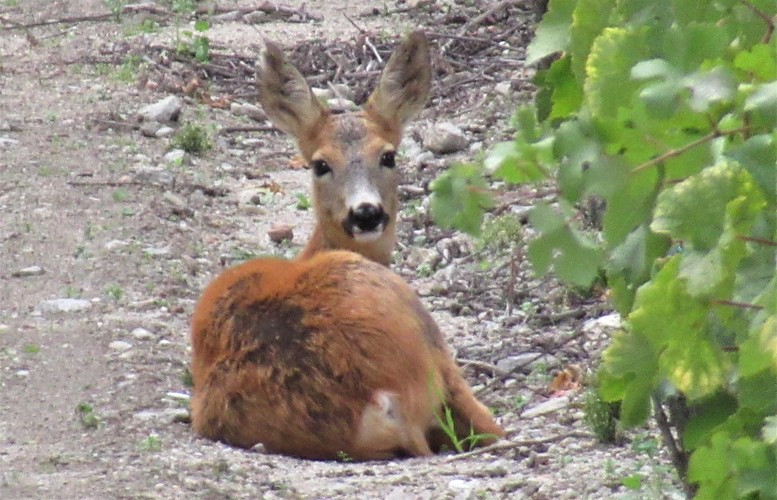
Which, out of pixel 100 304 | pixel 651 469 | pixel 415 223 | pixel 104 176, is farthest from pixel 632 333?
pixel 104 176

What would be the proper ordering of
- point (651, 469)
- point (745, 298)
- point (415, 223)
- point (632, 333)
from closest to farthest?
point (745, 298) → point (632, 333) → point (651, 469) → point (415, 223)

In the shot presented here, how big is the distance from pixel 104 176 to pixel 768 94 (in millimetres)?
8746

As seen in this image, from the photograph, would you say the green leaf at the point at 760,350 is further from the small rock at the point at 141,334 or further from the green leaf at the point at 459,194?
the small rock at the point at 141,334

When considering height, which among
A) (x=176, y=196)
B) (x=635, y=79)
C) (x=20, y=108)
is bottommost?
(x=635, y=79)

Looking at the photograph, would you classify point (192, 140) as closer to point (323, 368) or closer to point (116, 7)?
point (116, 7)

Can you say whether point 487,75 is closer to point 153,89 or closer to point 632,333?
point 153,89

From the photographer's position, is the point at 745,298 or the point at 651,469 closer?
the point at 745,298

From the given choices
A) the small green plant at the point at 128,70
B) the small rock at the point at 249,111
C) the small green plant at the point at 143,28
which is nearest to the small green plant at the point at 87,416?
the small rock at the point at 249,111

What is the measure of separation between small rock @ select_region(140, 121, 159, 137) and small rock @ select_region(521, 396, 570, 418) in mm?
5917

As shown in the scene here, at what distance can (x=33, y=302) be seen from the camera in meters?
7.87

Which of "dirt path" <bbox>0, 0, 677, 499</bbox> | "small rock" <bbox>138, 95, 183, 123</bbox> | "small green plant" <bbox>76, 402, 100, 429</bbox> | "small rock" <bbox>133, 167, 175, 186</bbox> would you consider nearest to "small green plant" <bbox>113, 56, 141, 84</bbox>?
"dirt path" <bbox>0, 0, 677, 499</bbox>

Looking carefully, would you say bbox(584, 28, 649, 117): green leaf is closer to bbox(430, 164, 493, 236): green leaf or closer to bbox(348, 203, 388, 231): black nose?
bbox(430, 164, 493, 236): green leaf

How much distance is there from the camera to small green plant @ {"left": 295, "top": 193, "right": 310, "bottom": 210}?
416 inches

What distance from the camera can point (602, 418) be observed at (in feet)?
18.5
